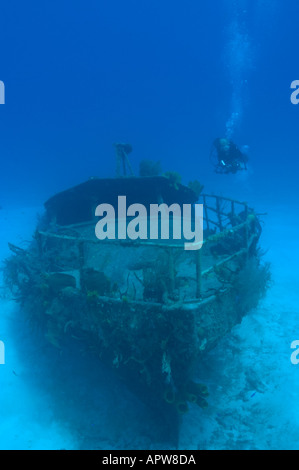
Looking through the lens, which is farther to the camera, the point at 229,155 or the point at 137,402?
the point at 229,155

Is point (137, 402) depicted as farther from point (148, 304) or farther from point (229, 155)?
point (229, 155)

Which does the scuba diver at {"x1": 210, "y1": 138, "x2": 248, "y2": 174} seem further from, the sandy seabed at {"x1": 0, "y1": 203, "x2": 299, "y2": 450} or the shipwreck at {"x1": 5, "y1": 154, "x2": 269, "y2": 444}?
the sandy seabed at {"x1": 0, "y1": 203, "x2": 299, "y2": 450}

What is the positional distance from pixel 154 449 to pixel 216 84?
513ft

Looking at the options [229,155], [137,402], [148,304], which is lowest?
[137,402]

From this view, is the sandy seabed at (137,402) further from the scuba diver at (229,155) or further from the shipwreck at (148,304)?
the scuba diver at (229,155)

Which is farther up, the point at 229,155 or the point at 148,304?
the point at 229,155

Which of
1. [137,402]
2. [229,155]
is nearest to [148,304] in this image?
[137,402]

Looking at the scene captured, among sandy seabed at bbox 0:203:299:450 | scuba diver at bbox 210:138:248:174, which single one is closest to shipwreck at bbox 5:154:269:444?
sandy seabed at bbox 0:203:299:450

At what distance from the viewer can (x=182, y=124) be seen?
12544cm

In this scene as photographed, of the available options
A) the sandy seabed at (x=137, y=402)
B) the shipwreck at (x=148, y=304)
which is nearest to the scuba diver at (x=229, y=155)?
the shipwreck at (x=148, y=304)

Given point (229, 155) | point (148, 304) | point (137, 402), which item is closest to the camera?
point (148, 304)

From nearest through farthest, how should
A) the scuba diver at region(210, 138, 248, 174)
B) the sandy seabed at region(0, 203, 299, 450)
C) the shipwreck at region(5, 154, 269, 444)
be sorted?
1. the shipwreck at region(5, 154, 269, 444)
2. the sandy seabed at region(0, 203, 299, 450)
3. the scuba diver at region(210, 138, 248, 174)

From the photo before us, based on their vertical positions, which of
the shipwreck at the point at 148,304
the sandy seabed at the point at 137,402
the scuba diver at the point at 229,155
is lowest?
the sandy seabed at the point at 137,402
